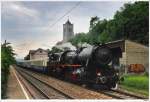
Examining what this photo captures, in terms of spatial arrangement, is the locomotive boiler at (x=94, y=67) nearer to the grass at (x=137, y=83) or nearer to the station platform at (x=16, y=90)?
the grass at (x=137, y=83)

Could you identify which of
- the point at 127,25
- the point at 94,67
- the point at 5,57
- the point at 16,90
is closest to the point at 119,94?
the point at 94,67

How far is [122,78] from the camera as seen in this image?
1047 centimetres

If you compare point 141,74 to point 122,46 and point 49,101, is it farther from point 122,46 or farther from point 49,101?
point 49,101

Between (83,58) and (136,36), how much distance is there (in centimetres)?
163

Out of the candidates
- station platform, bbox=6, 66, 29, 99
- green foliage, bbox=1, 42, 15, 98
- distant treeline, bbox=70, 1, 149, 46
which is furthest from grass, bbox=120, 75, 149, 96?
green foliage, bbox=1, 42, 15, 98

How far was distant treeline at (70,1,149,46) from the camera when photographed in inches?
394

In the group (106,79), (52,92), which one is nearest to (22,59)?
(52,92)

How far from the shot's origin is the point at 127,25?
10117 mm

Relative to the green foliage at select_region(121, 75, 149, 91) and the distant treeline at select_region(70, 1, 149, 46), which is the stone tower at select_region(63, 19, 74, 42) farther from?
the green foliage at select_region(121, 75, 149, 91)

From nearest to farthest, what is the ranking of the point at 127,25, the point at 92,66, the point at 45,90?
1. the point at 127,25
2. the point at 45,90
3. the point at 92,66

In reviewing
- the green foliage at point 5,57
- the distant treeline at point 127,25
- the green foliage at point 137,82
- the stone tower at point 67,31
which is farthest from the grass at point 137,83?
the green foliage at point 5,57

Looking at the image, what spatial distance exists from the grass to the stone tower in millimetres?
1486

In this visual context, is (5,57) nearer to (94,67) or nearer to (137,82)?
(94,67)

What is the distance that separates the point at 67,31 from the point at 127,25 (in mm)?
1328
